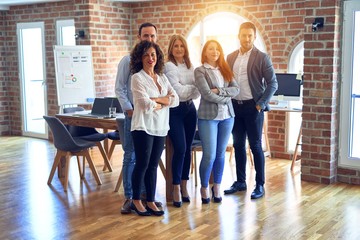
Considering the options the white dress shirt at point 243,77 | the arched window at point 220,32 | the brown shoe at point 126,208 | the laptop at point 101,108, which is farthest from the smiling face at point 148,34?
the arched window at point 220,32

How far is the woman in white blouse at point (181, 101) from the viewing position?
4.26 meters

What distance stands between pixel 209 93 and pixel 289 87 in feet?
7.36

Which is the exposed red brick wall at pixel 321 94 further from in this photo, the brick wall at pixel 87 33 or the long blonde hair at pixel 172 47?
the brick wall at pixel 87 33

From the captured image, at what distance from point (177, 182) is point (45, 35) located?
475 cm

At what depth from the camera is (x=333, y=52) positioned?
5.12m

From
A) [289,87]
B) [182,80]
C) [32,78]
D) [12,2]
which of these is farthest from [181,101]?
[32,78]

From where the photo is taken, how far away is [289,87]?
622 centimetres

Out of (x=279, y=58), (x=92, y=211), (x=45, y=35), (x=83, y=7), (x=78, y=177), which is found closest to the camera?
(x=92, y=211)

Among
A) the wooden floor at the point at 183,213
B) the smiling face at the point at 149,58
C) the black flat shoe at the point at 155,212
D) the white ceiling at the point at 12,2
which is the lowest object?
the wooden floor at the point at 183,213

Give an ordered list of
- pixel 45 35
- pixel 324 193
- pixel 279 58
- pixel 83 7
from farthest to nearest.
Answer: pixel 45 35, pixel 83 7, pixel 279 58, pixel 324 193

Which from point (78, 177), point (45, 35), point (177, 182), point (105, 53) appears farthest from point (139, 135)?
point (45, 35)

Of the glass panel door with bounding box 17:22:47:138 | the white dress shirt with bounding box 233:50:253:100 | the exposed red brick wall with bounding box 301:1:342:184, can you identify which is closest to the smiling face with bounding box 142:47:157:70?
the white dress shirt with bounding box 233:50:253:100

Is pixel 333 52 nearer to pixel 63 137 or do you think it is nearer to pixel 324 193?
pixel 324 193

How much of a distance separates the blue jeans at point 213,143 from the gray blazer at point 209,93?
0.09m
